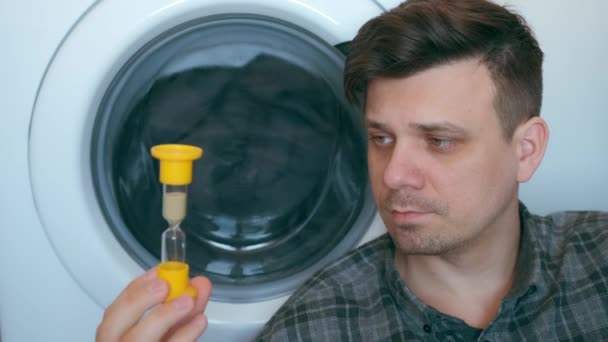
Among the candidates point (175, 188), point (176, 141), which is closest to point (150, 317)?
point (175, 188)

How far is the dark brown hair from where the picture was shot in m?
0.88

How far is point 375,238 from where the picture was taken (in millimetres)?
1060

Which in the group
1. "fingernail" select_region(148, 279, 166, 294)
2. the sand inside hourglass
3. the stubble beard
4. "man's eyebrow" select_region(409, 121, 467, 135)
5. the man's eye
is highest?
the man's eye

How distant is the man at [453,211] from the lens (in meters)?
0.88

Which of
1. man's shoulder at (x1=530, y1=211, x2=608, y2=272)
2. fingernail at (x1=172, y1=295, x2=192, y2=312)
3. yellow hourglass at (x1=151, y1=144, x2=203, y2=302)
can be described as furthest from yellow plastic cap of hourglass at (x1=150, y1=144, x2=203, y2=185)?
man's shoulder at (x1=530, y1=211, x2=608, y2=272)

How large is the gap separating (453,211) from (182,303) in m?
0.37

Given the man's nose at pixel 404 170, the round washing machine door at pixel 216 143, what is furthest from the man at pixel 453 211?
the round washing machine door at pixel 216 143

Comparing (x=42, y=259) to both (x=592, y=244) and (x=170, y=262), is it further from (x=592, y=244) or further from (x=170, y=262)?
(x=592, y=244)

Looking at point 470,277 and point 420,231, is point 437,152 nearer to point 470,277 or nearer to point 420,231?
point 420,231

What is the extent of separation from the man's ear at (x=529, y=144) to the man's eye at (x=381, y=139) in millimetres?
171

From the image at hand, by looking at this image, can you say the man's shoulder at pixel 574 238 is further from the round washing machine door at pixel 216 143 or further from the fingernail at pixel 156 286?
the fingernail at pixel 156 286

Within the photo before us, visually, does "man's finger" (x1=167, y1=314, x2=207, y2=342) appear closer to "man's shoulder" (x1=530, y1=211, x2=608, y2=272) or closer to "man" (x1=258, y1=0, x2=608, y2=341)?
"man" (x1=258, y1=0, x2=608, y2=341)

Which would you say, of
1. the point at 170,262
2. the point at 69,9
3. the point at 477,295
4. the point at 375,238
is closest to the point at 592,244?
the point at 477,295

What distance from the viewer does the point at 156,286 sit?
2.25 feet
